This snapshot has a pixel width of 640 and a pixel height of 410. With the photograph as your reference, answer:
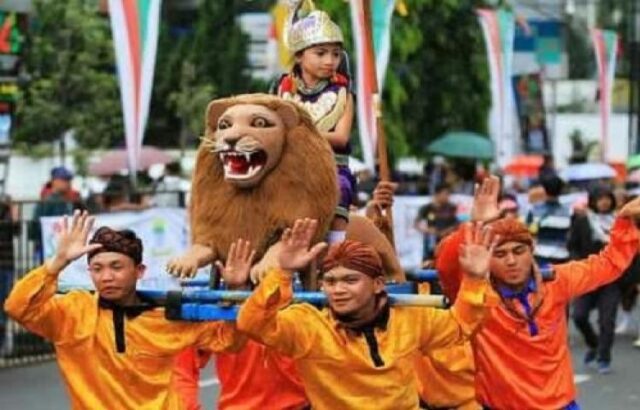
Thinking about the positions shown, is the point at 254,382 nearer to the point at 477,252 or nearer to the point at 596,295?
the point at 477,252

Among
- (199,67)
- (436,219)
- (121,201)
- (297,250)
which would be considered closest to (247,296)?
(297,250)

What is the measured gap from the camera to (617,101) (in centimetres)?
5134

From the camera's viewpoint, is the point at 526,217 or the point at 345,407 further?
the point at 526,217

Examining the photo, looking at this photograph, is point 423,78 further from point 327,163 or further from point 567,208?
point 327,163

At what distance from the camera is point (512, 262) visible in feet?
22.6

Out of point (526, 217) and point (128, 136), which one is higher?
point (128, 136)

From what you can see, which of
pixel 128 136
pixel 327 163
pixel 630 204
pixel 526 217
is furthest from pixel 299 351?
pixel 526 217

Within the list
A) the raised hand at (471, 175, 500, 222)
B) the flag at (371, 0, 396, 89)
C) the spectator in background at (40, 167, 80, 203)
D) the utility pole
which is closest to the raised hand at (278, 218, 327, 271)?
the raised hand at (471, 175, 500, 222)

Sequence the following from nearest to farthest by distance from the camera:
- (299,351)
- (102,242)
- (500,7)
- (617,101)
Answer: (299,351) < (102,242) < (500,7) < (617,101)

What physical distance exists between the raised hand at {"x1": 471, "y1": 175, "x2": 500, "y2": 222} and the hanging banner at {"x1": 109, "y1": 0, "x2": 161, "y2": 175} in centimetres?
632

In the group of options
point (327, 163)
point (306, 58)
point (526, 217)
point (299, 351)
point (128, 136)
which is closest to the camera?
point (299, 351)

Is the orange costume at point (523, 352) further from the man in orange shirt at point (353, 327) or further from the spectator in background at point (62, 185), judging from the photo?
the spectator in background at point (62, 185)

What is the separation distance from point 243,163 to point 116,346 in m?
1.05

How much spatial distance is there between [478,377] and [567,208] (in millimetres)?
9366
